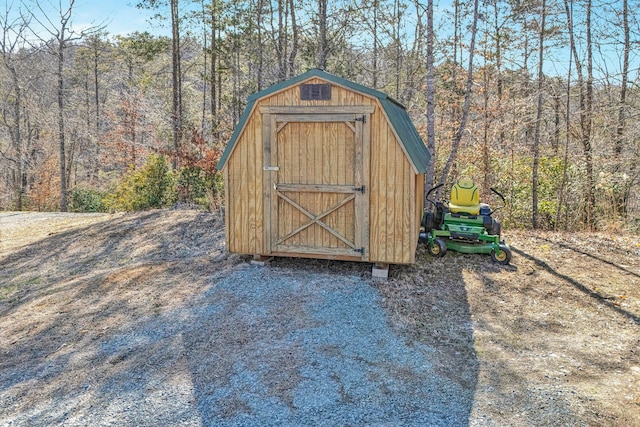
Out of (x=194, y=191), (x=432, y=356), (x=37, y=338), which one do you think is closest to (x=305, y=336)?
(x=432, y=356)

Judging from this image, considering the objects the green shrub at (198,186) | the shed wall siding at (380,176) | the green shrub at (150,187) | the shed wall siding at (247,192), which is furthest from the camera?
the green shrub at (150,187)

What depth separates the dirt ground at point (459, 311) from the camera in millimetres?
3260

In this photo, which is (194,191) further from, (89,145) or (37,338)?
(89,145)

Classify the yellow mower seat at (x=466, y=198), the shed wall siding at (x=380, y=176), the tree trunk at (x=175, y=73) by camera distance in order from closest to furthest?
the shed wall siding at (x=380, y=176) → the yellow mower seat at (x=466, y=198) → the tree trunk at (x=175, y=73)

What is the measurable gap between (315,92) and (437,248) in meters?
2.84

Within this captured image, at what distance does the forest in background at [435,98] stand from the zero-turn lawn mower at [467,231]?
1.66 meters

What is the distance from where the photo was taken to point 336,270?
18.8 feet

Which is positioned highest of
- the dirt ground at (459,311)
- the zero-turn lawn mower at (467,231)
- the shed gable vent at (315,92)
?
the shed gable vent at (315,92)

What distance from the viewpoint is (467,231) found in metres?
6.27

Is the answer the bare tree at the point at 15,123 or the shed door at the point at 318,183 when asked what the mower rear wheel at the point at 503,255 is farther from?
the bare tree at the point at 15,123

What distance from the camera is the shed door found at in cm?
533

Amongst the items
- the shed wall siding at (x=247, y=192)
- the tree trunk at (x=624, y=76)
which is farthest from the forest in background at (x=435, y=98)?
the shed wall siding at (x=247, y=192)

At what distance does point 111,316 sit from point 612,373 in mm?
4804

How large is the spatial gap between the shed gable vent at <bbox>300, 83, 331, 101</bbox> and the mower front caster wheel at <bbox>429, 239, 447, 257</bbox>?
2.63m
